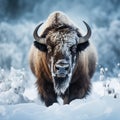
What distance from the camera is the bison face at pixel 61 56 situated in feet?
26.7

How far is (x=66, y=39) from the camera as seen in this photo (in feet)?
27.6

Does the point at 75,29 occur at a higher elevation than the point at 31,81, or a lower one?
higher

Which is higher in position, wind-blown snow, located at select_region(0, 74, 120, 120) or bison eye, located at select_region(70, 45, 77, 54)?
bison eye, located at select_region(70, 45, 77, 54)

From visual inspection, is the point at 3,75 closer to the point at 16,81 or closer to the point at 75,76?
the point at 16,81

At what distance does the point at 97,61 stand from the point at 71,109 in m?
3.16

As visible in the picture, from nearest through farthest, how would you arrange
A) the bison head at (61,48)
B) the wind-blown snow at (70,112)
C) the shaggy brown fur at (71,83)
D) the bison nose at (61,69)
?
1. the wind-blown snow at (70,112)
2. the bison nose at (61,69)
3. the bison head at (61,48)
4. the shaggy brown fur at (71,83)

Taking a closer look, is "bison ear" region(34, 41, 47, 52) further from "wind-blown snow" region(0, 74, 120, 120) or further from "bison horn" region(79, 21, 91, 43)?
"wind-blown snow" region(0, 74, 120, 120)

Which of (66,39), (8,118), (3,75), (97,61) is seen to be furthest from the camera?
(97,61)

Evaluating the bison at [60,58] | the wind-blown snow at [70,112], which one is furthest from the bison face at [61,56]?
the wind-blown snow at [70,112]

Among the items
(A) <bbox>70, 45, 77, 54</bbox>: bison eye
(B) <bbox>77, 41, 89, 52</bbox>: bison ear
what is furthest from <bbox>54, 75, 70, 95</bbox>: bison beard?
(B) <bbox>77, 41, 89, 52</bbox>: bison ear

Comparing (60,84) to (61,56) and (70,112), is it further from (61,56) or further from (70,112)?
(70,112)

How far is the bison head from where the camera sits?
8.17 m

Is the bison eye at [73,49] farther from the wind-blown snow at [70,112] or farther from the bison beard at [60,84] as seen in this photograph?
the wind-blown snow at [70,112]

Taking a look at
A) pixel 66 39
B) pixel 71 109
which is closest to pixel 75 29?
pixel 66 39
